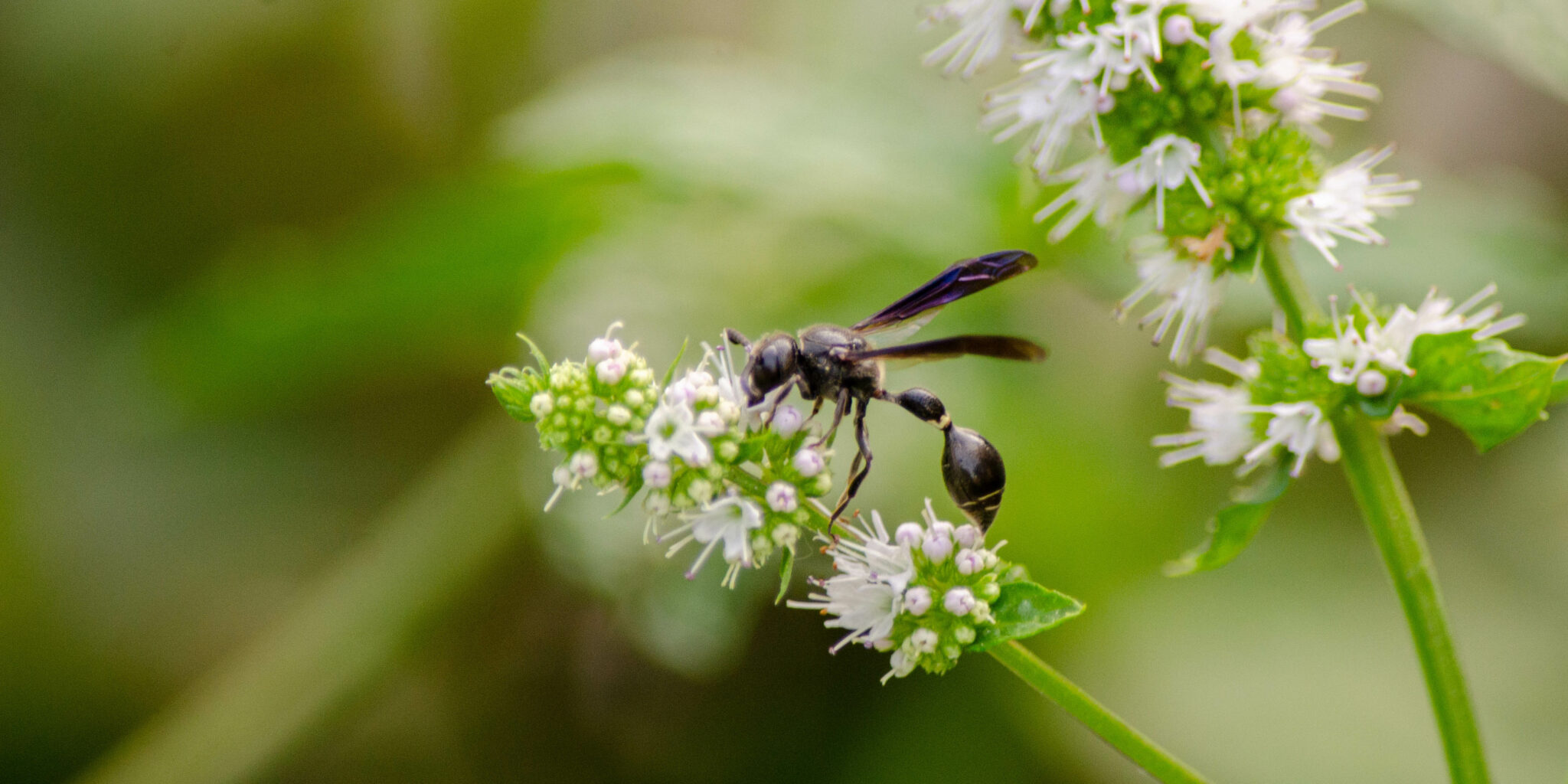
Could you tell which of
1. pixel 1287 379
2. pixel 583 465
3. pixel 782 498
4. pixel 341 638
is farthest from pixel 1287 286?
pixel 341 638

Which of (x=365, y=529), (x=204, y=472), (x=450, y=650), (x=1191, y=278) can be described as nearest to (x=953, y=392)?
(x=1191, y=278)

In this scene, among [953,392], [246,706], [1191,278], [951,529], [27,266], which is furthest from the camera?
[27,266]

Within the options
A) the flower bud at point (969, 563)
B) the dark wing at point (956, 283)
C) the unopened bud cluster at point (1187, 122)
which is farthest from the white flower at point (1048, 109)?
the flower bud at point (969, 563)

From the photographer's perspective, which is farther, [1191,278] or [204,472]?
[204,472]

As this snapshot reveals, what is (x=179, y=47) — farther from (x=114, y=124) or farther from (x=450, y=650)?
(x=450, y=650)

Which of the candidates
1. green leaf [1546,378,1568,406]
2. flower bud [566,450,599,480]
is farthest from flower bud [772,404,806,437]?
green leaf [1546,378,1568,406]

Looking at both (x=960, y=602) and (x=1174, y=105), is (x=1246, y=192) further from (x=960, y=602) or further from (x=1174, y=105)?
(x=960, y=602)

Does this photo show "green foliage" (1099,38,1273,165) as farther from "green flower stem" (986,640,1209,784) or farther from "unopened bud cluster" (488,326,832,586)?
"green flower stem" (986,640,1209,784)
